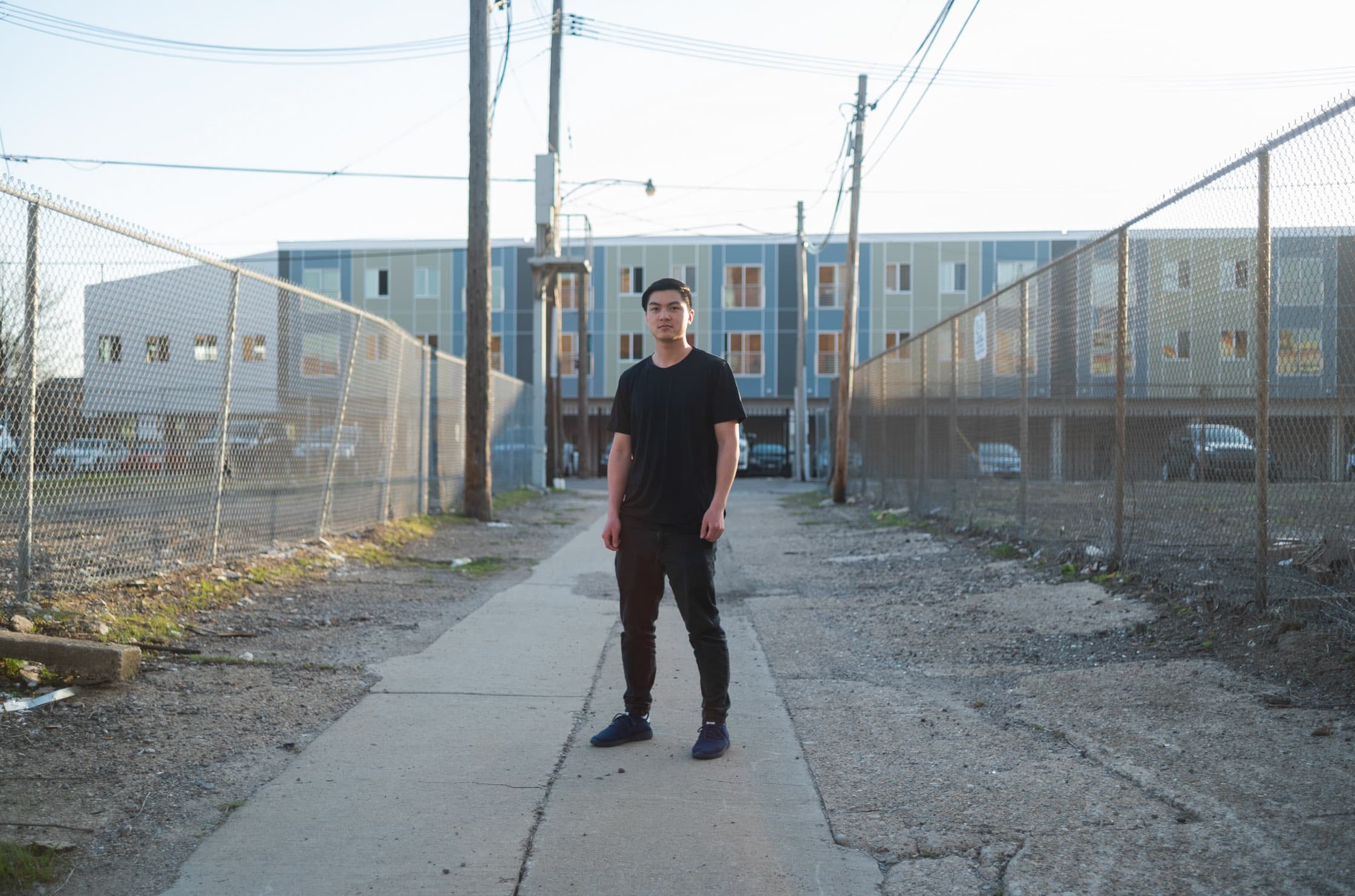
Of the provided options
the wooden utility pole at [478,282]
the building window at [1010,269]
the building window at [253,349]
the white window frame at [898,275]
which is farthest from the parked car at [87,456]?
Answer: the building window at [1010,269]

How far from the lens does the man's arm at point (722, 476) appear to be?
14.1 feet

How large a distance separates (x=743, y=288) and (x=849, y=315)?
24.4 m

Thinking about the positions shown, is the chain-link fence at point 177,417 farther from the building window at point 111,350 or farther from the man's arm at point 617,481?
the man's arm at point 617,481

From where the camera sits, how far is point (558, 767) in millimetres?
4117

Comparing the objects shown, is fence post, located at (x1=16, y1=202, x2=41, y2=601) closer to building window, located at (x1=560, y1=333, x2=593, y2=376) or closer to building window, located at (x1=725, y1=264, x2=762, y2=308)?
building window, located at (x1=725, y1=264, x2=762, y2=308)

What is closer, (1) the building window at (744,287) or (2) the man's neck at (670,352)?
(2) the man's neck at (670,352)

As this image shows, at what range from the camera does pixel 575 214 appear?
29297 mm

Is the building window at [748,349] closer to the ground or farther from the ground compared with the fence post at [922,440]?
farther from the ground

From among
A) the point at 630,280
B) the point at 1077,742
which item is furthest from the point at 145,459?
the point at 630,280

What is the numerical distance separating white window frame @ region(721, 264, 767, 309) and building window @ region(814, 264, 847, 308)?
7.56 feet

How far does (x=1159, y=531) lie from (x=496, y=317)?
136 ft

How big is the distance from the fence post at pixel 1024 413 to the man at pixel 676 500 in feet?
20.1

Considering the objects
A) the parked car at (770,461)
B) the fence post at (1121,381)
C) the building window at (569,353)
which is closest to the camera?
the fence post at (1121,381)

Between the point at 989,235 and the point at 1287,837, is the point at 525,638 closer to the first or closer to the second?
the point at 1287,837
